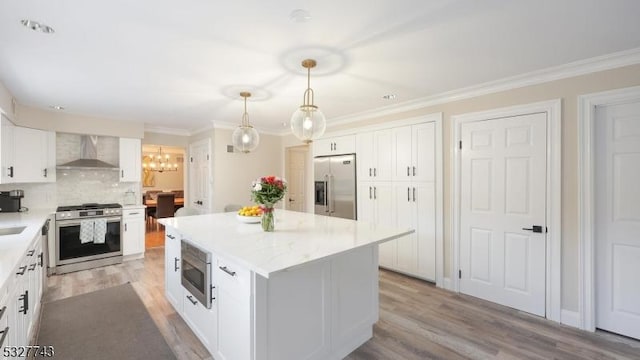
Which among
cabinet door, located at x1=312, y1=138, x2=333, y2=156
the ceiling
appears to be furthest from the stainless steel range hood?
cabinet door, located at x1=312, y1=138, x2=333, y2=156

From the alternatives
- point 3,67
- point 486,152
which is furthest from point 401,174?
point 3,67

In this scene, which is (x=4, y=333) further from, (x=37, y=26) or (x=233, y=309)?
(x=37, y=26)

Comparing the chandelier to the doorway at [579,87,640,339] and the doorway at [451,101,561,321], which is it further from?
the doorway at [579,87,640,339]

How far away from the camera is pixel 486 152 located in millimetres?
3160

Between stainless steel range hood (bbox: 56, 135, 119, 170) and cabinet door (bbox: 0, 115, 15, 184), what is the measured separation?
0.87 meters

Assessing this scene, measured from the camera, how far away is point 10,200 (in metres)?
3.83

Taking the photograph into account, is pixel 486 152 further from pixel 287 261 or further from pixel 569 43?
pixel 287 261

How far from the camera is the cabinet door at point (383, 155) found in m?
4.09

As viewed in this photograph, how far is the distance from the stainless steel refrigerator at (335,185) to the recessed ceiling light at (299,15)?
2.95 meters

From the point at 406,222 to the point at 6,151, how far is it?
16.4ft

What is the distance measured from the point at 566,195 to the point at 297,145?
14.1ft

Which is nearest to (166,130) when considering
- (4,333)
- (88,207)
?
(88,207)

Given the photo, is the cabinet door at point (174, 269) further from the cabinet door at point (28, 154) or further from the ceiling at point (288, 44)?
the cabinet door at point (28, 154)

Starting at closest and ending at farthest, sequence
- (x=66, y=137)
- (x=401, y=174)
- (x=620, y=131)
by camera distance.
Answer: (x=620, y=131), (x=401, y=174), (x=66, y=137)
